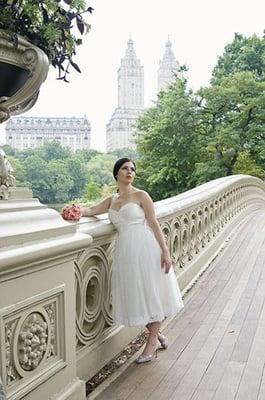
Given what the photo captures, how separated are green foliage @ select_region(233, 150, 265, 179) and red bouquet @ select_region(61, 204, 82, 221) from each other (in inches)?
742

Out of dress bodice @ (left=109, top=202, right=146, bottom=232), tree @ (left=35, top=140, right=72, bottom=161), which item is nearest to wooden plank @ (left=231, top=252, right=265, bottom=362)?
dress bodice @ (left=109, top=202, right=146, bottom=232)

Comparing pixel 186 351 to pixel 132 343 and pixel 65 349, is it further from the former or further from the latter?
pixel 65 349

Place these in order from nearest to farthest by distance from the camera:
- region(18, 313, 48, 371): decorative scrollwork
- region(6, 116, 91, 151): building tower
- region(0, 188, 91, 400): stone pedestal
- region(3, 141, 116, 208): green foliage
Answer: region(0, 188, 91, 400): stone pedestal
region(18, 313, 48, 371): decorative scrollwork
region(3, 141, 116, 208): green foliage
region(6, 116, 91, 151): building tower

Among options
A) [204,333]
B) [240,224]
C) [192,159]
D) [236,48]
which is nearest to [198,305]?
[204,333]

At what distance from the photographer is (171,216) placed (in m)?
4.60

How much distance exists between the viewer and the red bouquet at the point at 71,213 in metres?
2.72

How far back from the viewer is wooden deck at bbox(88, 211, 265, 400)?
2.71 m

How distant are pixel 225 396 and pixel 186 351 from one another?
2.28 ft

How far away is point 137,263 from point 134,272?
54 millimetres

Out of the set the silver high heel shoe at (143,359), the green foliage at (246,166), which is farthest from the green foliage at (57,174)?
the green foliage at (246,166)

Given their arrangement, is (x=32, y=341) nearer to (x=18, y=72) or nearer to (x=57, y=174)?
(x=18, y=72)

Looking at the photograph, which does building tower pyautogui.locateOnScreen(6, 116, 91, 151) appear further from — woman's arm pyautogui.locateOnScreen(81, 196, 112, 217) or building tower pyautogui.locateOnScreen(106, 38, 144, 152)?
building tower pyautogui.locateOnScreen(106, 38, 144, 152)

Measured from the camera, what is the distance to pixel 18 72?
6.22ft

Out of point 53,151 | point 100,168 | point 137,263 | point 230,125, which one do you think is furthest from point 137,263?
point 230,125
